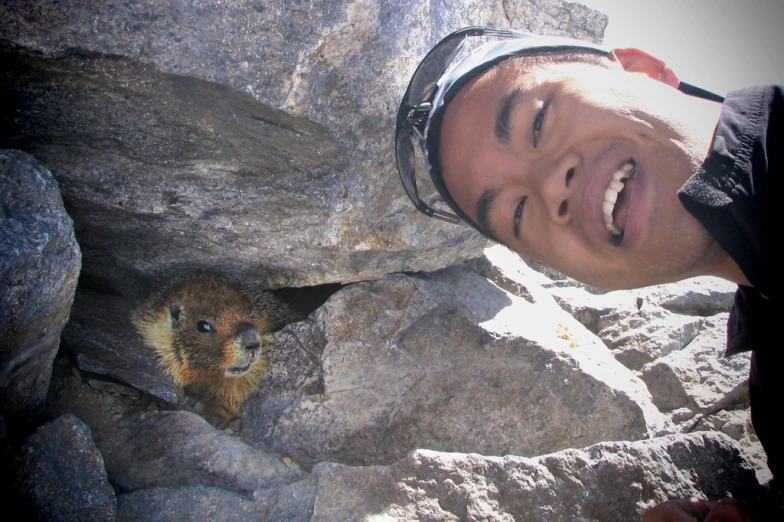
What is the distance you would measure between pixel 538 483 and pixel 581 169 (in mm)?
1678

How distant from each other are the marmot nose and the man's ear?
10.6 feet

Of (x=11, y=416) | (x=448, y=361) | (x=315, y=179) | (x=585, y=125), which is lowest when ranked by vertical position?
(x=11, y=416)

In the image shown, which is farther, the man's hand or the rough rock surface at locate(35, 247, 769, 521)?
the rough rock surface at locate(35, 247, 769, 521)

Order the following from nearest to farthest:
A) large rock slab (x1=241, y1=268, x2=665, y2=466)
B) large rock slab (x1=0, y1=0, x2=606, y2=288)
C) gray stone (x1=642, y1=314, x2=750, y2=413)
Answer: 1. large rock slab (x1=0, y1=0, x2=606, y2=288)
2. large rock slab (x1=241, y1=268, x2=665, y2=466)
3. gray stone (x1=642, y1=314, x2=750, y2=413)

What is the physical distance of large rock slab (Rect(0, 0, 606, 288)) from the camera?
2.69 metres

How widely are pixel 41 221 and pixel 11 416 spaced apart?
1.06 meters

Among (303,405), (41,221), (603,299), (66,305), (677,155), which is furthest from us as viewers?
(603,299)

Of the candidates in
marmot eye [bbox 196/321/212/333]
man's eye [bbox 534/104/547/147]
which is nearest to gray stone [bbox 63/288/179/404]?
marmot eye [bbox 196/321/212/333]

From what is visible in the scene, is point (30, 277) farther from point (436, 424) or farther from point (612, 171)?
point (612, 171)

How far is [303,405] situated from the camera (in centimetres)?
368

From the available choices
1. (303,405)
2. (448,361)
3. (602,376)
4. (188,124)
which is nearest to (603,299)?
(602,376)

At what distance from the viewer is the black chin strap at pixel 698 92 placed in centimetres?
275

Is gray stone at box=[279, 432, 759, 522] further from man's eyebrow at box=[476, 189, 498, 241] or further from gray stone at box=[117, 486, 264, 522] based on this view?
man's eyebrow at box=[476, 189, 498, 241]

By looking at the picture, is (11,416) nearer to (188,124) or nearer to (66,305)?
(66,305)
